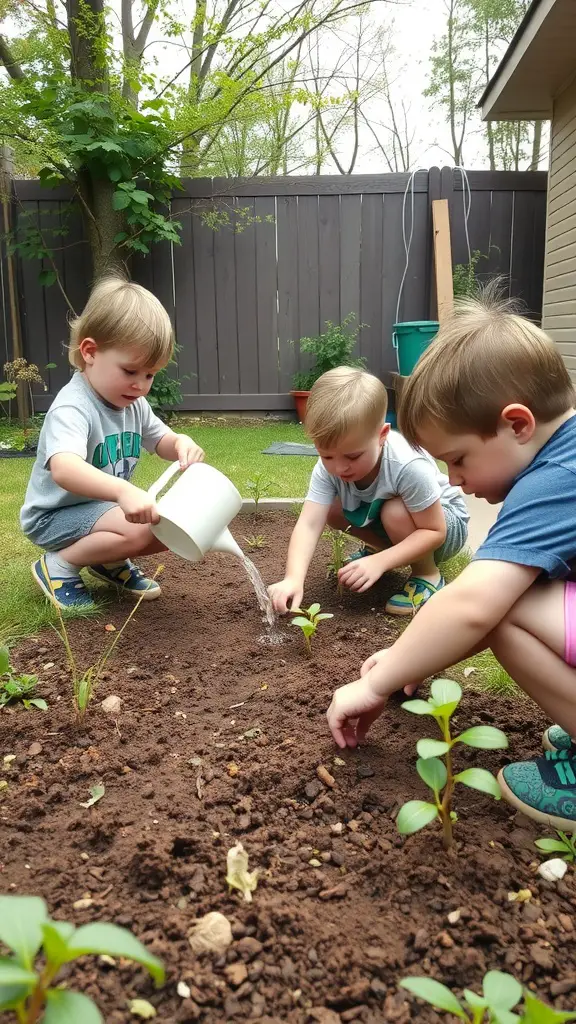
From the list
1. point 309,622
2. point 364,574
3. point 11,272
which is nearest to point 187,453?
point 364,574

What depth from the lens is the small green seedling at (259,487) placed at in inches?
135

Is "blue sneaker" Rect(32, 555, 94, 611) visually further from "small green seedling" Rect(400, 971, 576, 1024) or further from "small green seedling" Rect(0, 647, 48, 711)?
"small green seedling" Rect(400, 971, 576, 1024)

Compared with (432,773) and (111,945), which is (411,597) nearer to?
(432,773)

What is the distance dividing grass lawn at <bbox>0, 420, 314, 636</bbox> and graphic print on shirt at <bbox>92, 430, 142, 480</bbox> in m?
0.53

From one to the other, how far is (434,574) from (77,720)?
1422 mm

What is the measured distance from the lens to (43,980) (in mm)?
655

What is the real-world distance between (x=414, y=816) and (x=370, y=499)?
1.53m

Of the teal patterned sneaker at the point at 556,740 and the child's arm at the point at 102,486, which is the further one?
the child's arm at the point at 102,486

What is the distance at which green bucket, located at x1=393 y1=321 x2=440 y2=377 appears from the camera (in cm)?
621

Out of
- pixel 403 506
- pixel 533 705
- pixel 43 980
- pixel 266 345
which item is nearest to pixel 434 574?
pixel 403 506

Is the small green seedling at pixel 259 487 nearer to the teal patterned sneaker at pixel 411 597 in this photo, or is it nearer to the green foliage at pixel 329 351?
the teal patterned sneaker at pixel 411 597

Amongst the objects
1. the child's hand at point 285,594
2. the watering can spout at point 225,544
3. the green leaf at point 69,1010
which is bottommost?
the child's hand at point 285,594

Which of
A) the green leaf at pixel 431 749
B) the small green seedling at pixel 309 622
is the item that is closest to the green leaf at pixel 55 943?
the green leaf at pixel 431 749

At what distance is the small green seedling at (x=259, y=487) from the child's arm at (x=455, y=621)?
2133 millimetres
